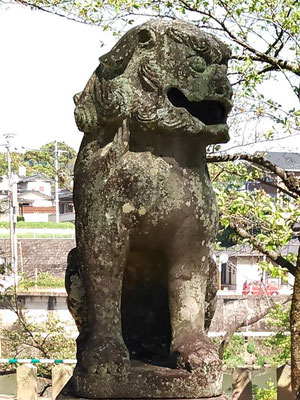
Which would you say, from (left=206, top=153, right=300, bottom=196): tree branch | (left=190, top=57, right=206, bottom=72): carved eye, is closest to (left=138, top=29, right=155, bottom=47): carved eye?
(left=190, top=57, right=206, bottom=72): carved eye

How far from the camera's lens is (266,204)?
23.6 ft

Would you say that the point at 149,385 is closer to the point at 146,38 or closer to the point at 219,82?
the point at 219,82

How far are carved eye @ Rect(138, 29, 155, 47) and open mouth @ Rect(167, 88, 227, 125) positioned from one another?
0.72ft

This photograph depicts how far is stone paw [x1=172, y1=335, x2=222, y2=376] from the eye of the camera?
8.45 ft

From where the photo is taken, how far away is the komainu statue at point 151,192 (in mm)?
2648

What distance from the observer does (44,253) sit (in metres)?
28.8

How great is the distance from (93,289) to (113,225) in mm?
282

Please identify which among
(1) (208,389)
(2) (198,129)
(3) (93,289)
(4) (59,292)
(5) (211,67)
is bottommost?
(4) (59,292)

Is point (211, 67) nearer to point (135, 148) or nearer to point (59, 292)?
point (135, 148)

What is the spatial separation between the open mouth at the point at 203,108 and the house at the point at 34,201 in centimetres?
4076

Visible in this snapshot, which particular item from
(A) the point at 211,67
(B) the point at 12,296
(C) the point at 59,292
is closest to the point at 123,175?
(A) the point at 211,67

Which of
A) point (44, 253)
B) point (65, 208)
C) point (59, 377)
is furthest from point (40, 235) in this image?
point (59, 377)

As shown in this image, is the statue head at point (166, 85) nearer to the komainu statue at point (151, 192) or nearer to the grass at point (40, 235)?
the komainu statue at point (151, 192)

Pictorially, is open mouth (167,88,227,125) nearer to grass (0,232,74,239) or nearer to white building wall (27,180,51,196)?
grass (0,232,74,239)
